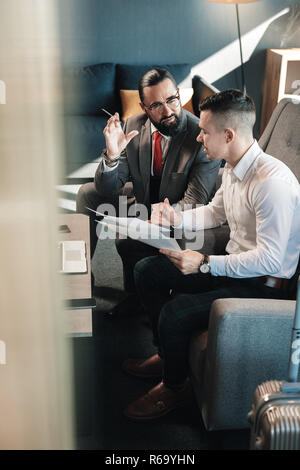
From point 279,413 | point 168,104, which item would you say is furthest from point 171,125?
point 279,413

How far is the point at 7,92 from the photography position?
0.61 feet

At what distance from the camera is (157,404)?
1.02 m

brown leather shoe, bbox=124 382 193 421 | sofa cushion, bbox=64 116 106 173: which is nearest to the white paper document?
brown leather shoe, bbox=124 382 193 421

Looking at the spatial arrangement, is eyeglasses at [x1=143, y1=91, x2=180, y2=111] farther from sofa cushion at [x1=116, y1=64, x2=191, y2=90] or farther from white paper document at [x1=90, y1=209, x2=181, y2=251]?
sofa cushion at [x1=116, y1=64, x2=191, y2=90]

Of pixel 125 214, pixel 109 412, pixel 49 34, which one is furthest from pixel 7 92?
pixel 125 214

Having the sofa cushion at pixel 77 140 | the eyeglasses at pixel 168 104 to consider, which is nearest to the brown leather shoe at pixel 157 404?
the eyeglasses at pixel 168 104

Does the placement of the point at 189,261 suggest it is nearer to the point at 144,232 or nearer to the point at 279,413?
the point at 144,232

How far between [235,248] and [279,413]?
549mm

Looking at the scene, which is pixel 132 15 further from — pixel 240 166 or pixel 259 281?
pixel 259 281

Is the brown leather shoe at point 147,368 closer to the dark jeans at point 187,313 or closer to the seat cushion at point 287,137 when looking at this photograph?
the dark jeans at point 187,313

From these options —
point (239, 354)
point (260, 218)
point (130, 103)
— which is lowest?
point (239, 354)

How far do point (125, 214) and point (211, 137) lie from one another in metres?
0.52

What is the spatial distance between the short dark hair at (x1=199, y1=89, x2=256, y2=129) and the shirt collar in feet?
0.19

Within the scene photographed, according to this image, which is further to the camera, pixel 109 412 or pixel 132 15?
pixel 132 15
